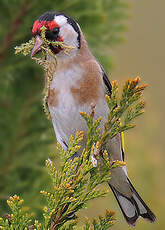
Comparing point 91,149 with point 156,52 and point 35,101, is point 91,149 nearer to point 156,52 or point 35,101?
point 35,101

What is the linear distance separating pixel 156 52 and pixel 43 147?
26.5ft

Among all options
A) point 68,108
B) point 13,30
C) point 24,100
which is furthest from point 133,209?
point 13,30

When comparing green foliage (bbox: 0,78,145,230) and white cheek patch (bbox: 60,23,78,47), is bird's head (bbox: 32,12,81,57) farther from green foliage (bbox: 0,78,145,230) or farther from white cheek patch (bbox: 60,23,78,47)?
green foliage (bbox: 0,78,145,230)

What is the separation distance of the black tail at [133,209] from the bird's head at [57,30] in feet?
3.31

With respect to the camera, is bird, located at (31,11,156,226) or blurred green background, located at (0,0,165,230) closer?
bird, located at (31,11,156,226)

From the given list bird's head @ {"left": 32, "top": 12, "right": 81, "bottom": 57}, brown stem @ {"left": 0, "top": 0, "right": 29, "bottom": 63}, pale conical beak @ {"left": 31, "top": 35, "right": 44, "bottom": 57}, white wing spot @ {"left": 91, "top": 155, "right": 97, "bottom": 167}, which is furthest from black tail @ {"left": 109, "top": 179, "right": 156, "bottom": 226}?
brown stem @ {"left": 0, "top": 0, "right": 29, "bottom": 63}

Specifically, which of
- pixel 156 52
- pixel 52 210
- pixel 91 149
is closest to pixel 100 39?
pixel 91 149

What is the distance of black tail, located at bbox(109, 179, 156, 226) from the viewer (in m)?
2.43

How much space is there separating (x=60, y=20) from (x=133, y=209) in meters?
1.24

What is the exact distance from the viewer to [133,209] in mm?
2590

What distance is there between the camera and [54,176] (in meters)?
1.78

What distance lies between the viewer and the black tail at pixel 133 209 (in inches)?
95.7

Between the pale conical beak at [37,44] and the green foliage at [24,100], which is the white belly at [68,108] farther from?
the green foliage at [24,100]

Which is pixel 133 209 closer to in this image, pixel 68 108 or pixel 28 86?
pixel 68 108
